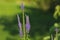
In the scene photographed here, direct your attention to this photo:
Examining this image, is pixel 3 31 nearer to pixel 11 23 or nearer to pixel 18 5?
pixel 11 23

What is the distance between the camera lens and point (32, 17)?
1479mm

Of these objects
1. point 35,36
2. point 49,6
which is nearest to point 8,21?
point 35,36

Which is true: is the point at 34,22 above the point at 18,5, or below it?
below

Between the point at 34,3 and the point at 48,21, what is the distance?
0.18 m

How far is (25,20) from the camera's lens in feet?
4.79

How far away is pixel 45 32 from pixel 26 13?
205 mm

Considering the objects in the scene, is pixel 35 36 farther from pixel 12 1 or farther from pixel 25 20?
pixel 12 1

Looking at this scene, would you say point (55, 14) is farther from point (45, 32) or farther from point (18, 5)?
point (18, 5)

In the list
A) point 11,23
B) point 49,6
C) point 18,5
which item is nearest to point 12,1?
point 18,5

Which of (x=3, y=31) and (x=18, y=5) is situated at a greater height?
(x=18, y=5)

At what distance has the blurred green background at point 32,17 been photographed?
145cm

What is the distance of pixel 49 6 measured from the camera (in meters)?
1.50

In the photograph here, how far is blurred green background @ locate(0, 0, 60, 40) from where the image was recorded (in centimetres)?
145

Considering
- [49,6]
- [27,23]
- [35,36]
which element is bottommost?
[35,36]
